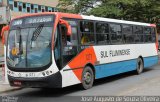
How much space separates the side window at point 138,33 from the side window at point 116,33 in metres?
1.87

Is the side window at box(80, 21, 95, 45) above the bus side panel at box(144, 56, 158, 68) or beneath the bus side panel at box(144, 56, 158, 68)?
above

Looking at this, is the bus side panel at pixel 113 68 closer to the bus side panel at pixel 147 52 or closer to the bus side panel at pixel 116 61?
the bus side panel at pixel 116 61

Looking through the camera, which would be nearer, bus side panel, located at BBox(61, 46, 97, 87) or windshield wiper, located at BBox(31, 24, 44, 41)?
windshield wiper, located at BBox(31, 24, 44, 41)

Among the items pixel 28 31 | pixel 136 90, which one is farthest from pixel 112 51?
pixel 28 31

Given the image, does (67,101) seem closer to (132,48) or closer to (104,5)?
(132,48)

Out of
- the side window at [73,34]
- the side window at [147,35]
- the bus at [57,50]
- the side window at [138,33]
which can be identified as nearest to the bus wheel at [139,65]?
the side window at [138,33]

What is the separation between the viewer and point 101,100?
10430mm

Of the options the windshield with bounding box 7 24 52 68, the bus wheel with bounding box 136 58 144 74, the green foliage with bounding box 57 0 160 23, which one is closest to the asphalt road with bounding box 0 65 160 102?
the windshield with bounding box 7 24 52 68

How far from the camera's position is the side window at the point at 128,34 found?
16.7 metres

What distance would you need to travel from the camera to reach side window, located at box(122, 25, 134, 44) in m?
16.7

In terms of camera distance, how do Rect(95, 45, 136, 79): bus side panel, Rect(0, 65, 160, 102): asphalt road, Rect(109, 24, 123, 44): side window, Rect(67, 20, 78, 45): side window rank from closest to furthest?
Rect(0, 65, 160, 102): asphalt road, Rect(67, 20, 78, 45): side window, Rect(95, 45, 136, 79): bus side panel, Rect(109, 24, 123, 44): side window

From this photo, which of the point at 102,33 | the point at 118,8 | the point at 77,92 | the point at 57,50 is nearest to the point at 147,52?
the point at 102,33

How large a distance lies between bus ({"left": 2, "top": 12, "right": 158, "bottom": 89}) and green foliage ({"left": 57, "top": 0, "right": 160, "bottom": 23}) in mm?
14207

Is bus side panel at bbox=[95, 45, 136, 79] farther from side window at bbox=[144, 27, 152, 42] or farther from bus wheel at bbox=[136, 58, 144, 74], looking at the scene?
side window at bbox=[144, 27, 152, 42]
